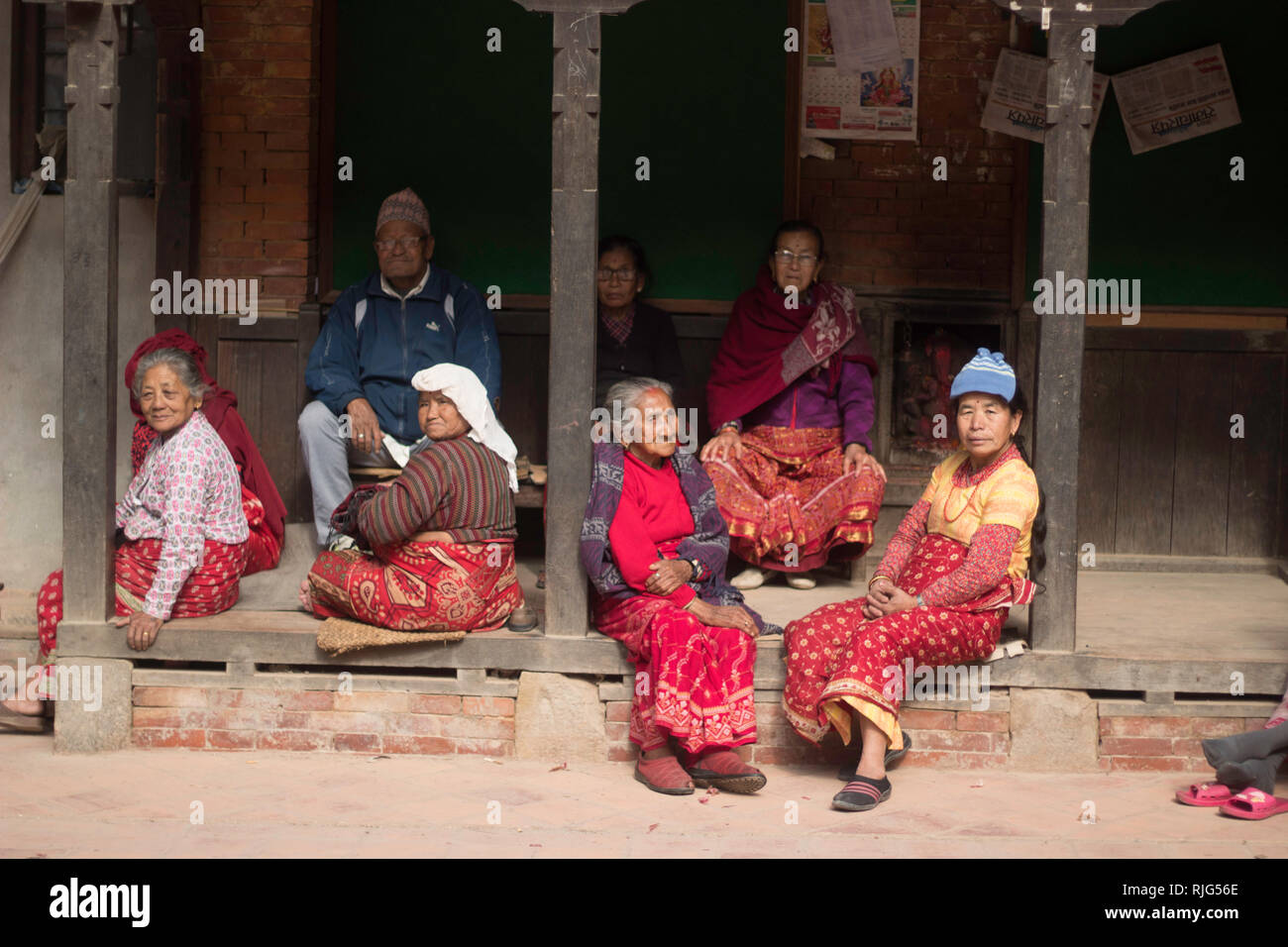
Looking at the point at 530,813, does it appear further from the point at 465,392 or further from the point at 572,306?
the point at 572,306

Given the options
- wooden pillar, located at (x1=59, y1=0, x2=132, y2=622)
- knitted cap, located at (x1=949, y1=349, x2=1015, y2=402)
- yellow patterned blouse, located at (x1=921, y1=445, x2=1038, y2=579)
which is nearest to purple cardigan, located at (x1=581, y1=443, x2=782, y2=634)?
yellow patterned blouse, located at (x1=921, y1=445, x2=1038, y2=579)

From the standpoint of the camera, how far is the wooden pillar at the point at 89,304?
543 centimetres

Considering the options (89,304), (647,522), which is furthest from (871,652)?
(89,304)

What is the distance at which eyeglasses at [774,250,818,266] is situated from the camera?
6.77 m

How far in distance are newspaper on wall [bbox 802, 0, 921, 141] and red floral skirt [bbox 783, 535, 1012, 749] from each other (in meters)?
2.57

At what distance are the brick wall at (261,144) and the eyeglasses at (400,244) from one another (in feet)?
1.72

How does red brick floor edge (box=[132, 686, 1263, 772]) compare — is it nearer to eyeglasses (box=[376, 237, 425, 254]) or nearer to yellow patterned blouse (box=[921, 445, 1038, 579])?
yellow patterned blouse (box=[921, 445, 1038, 579])

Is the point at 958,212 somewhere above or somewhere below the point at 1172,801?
above

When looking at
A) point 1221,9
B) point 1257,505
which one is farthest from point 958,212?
point 1257,505

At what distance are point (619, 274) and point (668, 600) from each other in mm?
2095

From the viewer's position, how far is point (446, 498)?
5.43 meters

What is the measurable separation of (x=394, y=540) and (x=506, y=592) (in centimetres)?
48

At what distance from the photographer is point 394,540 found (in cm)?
546

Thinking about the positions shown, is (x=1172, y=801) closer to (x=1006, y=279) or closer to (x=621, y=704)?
(x=621, y=704)
